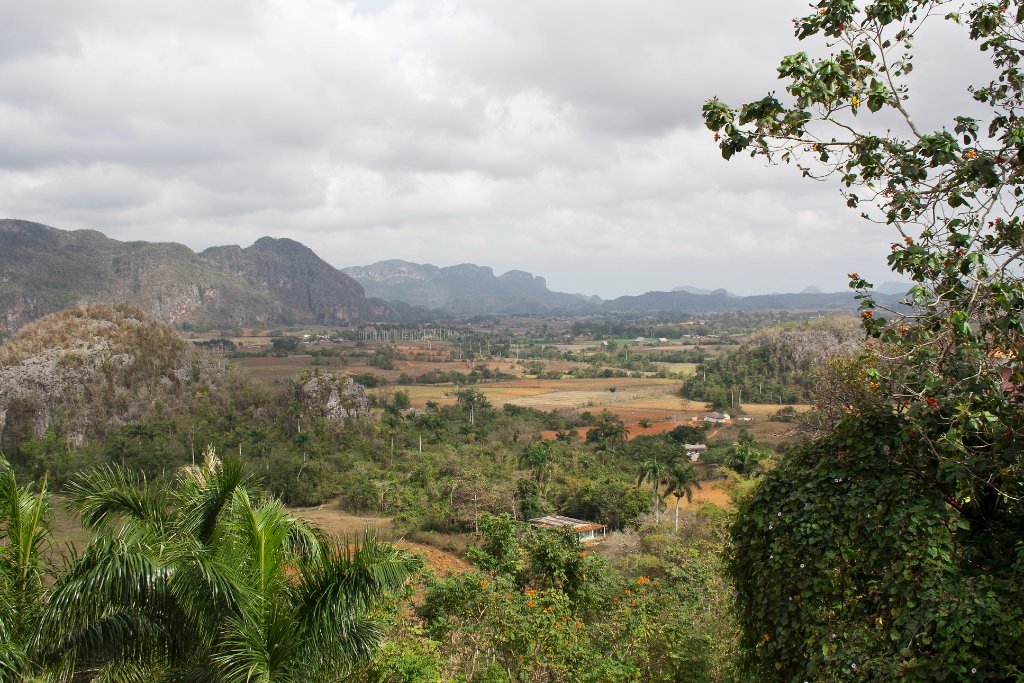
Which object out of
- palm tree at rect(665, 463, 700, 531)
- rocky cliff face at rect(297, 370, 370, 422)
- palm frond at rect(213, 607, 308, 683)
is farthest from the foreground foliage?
rocky cliff face at rect(297, 370, 370, 422)

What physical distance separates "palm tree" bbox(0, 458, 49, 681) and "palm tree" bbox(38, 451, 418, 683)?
0.38 m

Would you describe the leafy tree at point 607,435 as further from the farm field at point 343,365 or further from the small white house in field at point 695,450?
the farm field at point 343,365

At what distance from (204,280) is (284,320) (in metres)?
25.5

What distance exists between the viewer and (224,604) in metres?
4.66

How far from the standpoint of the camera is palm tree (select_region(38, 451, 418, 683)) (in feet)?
14.8

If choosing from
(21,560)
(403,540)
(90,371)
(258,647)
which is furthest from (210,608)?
(90,371)

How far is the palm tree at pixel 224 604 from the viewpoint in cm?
452

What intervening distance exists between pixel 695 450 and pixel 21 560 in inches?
1594

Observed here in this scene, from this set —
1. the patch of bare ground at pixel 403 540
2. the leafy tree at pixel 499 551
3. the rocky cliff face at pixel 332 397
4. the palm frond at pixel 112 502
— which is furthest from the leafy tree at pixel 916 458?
the rocky cliff face at pixel 332 397

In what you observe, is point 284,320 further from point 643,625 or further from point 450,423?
point 643,625

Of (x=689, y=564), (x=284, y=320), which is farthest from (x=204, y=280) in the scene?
(x=689, y=564)

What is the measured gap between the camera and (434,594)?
1146 centimetres

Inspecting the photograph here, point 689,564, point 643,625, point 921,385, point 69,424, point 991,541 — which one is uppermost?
point 921,385

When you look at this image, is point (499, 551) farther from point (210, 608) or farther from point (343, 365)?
point (343, 365)
